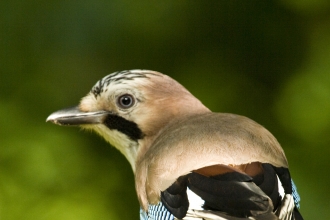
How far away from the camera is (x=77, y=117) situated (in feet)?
12.9

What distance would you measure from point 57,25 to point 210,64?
101 centimetres

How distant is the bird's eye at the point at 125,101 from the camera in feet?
12.6

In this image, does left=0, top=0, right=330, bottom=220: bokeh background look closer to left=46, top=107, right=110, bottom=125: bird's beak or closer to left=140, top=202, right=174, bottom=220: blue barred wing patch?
left=46, top=107, right=110, bottom=125: bird's beak

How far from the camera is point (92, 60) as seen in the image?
16.3 feet

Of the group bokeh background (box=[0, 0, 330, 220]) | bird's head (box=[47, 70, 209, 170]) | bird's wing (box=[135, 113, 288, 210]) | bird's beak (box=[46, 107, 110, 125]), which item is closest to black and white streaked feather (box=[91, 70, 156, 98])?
bird's head (box=[47, 70, 209, 170])

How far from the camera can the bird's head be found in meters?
3.84

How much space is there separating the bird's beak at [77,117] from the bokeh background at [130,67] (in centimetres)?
60

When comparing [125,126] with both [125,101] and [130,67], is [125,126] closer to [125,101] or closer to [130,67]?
[125,101]

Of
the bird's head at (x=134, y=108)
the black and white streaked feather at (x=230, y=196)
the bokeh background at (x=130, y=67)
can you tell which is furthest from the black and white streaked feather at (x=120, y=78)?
the black and white streaked feather at (x=230, y=196)

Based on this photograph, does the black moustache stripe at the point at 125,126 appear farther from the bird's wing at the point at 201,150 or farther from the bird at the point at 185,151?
the bird's wing at the point at 201,150

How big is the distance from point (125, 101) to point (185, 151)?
82 cm

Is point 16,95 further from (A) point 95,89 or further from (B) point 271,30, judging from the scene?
(B) point 271,30

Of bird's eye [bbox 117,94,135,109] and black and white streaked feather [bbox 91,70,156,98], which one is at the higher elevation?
black and white streaked feather [bbox 91,70,156,98]

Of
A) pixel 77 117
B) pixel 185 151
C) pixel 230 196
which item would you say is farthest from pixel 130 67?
pixel 230 196
